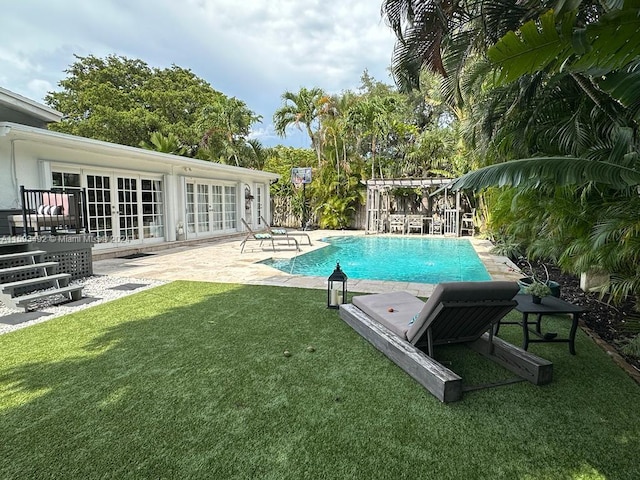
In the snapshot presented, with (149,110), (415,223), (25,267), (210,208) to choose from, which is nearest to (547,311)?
(25,267)

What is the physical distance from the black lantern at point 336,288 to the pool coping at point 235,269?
107cm

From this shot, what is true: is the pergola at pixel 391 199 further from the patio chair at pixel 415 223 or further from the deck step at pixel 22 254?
the deck step at pixel 22 254

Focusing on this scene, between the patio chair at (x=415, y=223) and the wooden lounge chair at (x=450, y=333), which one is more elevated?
the patio chair at (x=415, y=223)

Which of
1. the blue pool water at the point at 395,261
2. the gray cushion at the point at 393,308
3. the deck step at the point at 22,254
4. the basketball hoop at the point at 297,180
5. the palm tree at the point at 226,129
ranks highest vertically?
the palm tree at the point at 226,129

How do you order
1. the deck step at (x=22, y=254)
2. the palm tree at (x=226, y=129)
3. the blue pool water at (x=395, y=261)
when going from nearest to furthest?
1. the deck step at (x=22, y=254)
2. the blue pool water at (x=395, y=261)
3. the palm tree at (x=226, y=129)

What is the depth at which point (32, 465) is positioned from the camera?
2076 millimetres

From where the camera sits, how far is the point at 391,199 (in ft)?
67.6

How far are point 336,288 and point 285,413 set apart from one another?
263 cm

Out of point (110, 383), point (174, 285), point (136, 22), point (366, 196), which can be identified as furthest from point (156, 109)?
point (110, 383)

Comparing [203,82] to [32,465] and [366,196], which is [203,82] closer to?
[366,196]

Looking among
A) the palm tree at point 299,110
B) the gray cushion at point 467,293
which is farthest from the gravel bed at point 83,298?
the palm tree at point 299,110

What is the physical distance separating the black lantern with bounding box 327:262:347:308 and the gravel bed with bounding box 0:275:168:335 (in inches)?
137

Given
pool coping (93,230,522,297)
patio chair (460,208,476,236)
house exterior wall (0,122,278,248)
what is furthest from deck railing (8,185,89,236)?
patio chair (460,208,476,236)

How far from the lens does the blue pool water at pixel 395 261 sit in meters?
8.16
